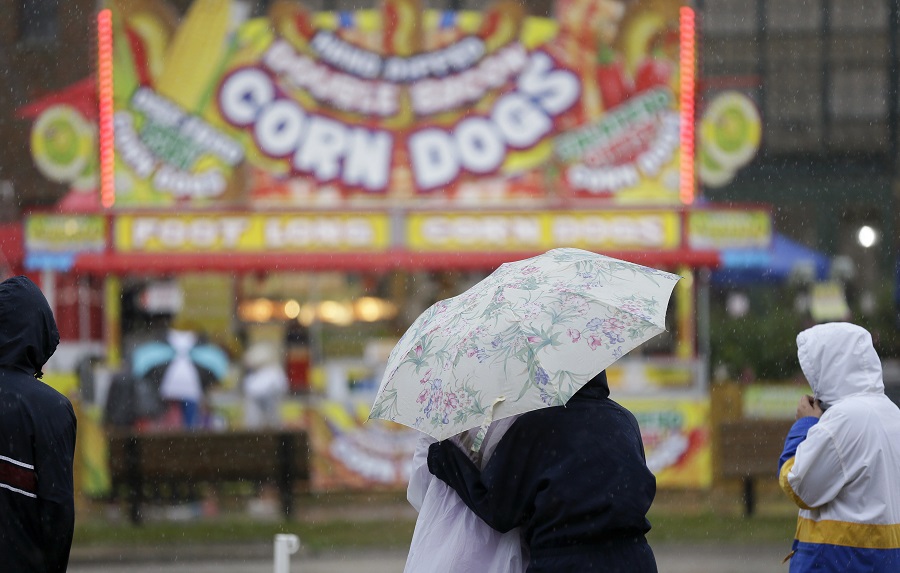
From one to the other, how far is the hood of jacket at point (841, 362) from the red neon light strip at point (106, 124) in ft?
33.3

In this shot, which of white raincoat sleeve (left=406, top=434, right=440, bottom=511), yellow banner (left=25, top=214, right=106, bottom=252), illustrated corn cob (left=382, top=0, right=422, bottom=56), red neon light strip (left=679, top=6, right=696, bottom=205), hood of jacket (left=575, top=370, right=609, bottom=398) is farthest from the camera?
illustrated corn cob (left=382, top=0, right=422, bottom=56)

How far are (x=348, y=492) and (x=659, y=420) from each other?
3.11m

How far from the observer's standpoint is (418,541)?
364 cm

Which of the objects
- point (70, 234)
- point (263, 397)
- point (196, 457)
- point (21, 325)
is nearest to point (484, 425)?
point (21, 325)

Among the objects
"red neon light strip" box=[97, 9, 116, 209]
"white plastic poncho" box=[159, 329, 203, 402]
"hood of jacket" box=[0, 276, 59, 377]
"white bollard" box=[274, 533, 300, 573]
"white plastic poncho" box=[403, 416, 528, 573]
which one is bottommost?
"white plastic poncho" box=[159, 329, 203, 402]

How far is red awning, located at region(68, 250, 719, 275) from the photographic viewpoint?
12906mm

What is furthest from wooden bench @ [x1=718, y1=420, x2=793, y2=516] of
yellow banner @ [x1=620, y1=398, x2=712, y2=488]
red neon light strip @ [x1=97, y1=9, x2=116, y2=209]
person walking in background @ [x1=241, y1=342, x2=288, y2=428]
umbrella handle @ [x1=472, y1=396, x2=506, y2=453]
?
umbrella handle @ [x1=472, y1=396, x2=506, y2=453]

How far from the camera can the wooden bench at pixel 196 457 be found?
1102cm

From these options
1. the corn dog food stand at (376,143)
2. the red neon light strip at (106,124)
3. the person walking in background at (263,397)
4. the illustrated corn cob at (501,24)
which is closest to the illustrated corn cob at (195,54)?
the corn dog food stand at (376,143)

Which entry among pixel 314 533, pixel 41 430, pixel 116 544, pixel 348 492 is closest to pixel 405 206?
pixel 348 492

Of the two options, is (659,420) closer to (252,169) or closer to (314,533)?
(314,533)

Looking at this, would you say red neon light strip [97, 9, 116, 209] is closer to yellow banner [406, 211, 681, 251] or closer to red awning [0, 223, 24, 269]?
yellow banner [406, 211, 681, 251]

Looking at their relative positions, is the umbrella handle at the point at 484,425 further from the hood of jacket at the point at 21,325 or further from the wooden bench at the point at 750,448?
the wooden bench at the point at 750,448

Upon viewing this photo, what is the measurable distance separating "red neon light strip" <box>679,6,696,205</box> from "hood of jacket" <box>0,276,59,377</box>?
9.93 metres
